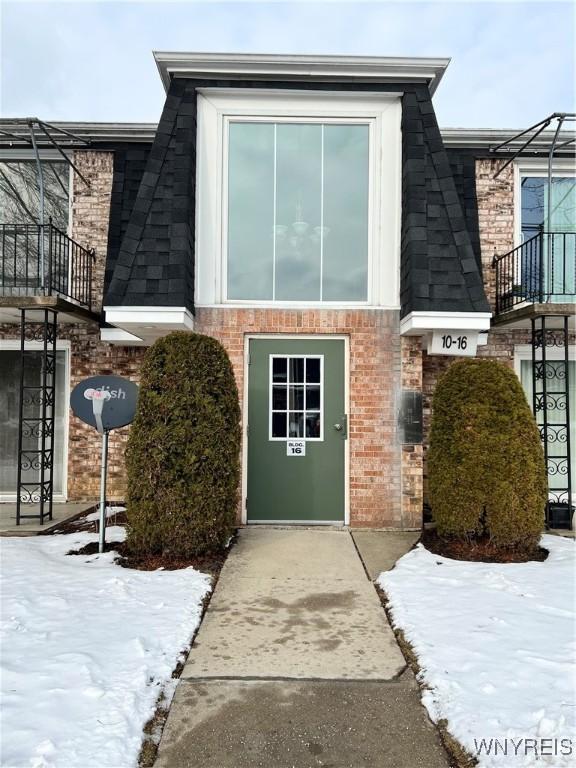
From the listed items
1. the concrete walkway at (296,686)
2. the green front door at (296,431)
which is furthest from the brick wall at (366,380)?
the concrete walkway at (296,686)

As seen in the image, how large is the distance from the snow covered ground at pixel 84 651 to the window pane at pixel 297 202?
3748 millimetres

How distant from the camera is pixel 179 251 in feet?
19.0

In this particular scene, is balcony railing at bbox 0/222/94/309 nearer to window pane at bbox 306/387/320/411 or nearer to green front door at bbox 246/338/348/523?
green front door at bbox 246/338/348/523

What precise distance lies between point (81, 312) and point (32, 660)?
182 inches

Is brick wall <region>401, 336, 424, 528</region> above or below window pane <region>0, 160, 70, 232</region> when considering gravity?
below

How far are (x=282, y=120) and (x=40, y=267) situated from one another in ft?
12.9

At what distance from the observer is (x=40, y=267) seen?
7094 mm

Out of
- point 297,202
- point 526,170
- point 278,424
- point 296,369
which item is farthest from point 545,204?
point 278,424

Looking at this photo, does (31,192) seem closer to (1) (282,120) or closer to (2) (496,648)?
(1) (282,120)

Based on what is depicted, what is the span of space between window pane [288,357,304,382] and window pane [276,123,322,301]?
859mm

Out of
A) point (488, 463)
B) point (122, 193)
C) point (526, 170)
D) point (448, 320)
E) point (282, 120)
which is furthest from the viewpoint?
point (526, 170)

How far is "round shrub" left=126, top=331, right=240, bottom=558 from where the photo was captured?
4668mm

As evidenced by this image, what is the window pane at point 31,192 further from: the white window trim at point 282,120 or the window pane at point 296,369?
the window pane at point 296,369

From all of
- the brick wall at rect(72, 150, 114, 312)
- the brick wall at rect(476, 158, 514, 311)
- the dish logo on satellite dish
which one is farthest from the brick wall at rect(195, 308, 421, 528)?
the brick wall at rect(72, 150, 114, 312)
